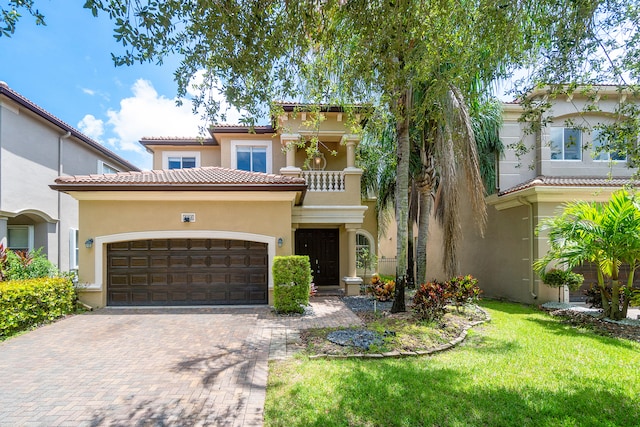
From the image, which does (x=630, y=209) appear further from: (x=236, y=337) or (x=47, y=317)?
(x=47, y=317)

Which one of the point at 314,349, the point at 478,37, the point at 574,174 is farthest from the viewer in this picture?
the point at 574,174

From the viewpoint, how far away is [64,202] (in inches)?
622

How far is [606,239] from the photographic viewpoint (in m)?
9.05

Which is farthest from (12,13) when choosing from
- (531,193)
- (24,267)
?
(531,193)

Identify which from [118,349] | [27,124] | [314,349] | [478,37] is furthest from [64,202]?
[478,37]

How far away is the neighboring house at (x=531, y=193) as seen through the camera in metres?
12.5

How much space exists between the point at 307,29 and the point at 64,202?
15.9 meters

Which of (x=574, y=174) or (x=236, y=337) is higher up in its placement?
(x=574, y=174)

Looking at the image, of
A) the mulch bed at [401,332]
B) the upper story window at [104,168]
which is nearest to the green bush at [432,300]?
the mulch bed at [401,332]

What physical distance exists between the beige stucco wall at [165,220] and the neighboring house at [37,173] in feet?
3.05

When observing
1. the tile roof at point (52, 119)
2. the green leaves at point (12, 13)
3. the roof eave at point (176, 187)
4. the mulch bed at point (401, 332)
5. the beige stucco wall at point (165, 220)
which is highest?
the tile roof at point (52, 119)

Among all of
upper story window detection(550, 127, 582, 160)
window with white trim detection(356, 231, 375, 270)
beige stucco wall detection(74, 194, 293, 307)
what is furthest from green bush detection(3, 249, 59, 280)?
upper story window detection(550, 127, 582, 160)

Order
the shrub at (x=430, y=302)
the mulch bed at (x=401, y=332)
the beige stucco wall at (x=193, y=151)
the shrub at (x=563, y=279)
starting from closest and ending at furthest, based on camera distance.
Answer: the mulch bed at (x=401, y=332) → the shrub at (x=430, y=302) → the shrub at (x=563, y=279) → the beige stucco wall at (x=193, y=151)

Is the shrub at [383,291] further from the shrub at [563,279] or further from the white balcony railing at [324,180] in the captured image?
the shrub at [563,279]
